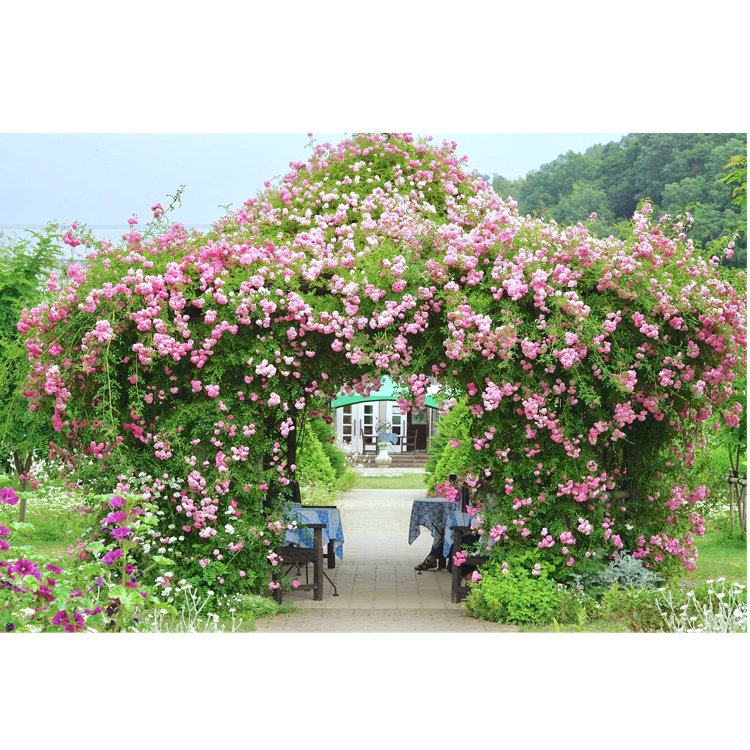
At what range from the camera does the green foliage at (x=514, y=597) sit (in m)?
7.08

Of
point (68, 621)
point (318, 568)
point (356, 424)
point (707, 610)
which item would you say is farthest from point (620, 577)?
point (356, 424)

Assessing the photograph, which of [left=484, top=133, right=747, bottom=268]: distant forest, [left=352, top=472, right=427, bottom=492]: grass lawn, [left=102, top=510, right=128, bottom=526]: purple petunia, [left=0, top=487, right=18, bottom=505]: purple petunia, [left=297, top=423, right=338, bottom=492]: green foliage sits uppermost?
[left=484, top=133, right=747, bottom=268]: distant forest

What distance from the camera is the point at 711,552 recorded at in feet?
35.6

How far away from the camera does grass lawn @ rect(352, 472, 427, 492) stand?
64.2 feet

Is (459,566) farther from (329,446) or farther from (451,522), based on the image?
(329,446)

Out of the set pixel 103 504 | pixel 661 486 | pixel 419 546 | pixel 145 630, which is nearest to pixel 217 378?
pixel 103 504

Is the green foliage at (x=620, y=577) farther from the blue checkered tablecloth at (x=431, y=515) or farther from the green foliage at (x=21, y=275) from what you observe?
the green foliage at (x=21, y=275)

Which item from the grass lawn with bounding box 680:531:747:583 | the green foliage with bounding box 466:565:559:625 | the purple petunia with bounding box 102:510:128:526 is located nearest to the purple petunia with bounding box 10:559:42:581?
the purple petunia with bounding box 102:510:128:526

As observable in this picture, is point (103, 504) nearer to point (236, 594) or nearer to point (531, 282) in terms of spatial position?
point (236, 594)

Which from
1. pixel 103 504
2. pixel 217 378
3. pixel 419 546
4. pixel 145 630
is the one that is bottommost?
pixel 419 546

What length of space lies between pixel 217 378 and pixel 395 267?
1.70 metres

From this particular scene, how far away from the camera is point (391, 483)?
67.8 feet

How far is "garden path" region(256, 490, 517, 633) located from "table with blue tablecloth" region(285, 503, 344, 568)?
1.08ft

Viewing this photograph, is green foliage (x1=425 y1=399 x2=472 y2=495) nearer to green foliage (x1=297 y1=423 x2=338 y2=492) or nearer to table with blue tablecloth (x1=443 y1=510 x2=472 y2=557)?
green foliage (x1=297 y1=423 x2=338 y2=492)
